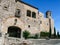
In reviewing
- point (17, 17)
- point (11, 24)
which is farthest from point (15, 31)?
point (17, 17)

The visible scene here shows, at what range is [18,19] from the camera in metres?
30.6

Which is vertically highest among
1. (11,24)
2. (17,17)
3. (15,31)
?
(17,17)

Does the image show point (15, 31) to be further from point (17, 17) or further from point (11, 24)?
point (17, 17)

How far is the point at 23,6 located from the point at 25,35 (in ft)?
26.1

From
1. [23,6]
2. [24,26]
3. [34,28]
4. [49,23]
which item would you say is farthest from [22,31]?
[49,23]

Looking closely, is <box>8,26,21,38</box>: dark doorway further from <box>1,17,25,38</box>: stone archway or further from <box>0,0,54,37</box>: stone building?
<box>1,17,25,38</box>: stone archway

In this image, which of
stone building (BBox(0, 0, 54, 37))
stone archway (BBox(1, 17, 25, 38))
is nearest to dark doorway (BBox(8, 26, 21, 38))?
stone building (BBox(0, 0, 54, 37))

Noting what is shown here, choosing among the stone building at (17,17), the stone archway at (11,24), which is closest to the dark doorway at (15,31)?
the stone building at (17,17)

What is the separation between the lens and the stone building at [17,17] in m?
28.3

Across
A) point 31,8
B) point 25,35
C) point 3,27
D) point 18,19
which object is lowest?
point 25,35

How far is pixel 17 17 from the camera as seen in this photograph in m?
30.5

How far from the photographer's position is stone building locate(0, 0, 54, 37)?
28297mm

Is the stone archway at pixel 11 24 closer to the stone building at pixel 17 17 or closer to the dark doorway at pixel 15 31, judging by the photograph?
the stone building at pixel 17 17

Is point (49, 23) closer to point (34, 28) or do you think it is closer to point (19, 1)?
point (34, 28)
